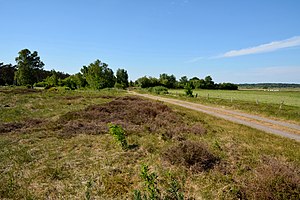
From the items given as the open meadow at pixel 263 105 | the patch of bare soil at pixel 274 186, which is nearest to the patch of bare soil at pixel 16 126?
the patch of bare soil at pixel 274 186

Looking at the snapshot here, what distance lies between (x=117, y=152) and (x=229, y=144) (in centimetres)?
520

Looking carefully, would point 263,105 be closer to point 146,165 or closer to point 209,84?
point 146,165

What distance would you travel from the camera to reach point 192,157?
7.37 meters

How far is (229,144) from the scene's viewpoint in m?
9.88

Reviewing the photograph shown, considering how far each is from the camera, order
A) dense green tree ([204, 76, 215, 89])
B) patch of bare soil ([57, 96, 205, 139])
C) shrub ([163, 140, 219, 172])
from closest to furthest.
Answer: shrub ([163, 140, 219, 172])
patch of bare soil ([57, 96, 205, 139])
dense green tree ([204, 76, 215, 89])

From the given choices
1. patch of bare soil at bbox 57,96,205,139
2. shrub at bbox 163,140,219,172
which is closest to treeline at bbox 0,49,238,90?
patch of bare soil at bbox 57,96,205,139

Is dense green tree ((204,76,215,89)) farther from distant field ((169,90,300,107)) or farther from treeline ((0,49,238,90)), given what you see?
distant field ((169,90,300,107))

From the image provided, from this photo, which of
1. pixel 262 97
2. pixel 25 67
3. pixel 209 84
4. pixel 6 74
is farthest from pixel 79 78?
pixel 209 84

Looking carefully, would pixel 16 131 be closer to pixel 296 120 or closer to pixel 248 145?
pixel 248 145

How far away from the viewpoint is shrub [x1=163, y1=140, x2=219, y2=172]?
7.15 m

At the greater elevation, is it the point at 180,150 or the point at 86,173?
the point at 180,150

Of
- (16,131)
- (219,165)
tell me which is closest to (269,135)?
(219,165)

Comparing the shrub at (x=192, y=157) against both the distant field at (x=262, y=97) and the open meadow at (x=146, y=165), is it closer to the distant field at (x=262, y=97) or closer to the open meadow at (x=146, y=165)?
the open meadow at (x=146, y=165)

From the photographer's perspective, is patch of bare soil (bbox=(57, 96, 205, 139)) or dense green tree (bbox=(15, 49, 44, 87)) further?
dense green tree (bbox=(15, 49, 44, 87))
